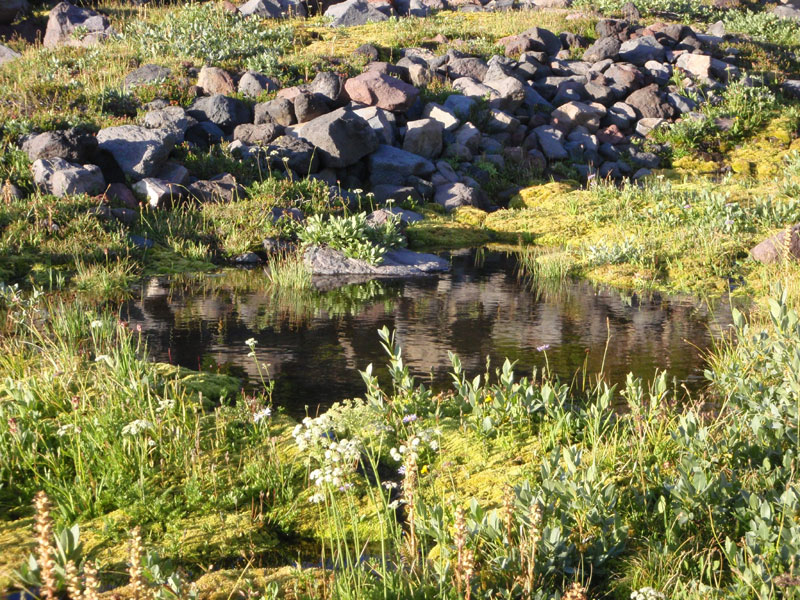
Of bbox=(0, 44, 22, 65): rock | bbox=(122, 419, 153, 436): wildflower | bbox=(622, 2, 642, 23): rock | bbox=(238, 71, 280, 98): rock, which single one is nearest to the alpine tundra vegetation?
bbox=(122, 419, 153, 436): wildflower

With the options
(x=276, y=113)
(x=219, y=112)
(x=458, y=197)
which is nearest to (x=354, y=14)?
(x=276, y=113)

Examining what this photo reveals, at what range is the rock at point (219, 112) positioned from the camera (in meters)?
17.1

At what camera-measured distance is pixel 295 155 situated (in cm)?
1562

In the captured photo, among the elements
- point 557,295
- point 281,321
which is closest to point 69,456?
point 281,321

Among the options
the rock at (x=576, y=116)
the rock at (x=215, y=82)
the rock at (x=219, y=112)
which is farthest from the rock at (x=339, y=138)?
the rock at (x=576, y=116)

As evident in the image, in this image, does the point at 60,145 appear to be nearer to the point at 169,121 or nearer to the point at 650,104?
the point at 169,121

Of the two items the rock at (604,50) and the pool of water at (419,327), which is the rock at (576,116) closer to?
the rock at (604,50)

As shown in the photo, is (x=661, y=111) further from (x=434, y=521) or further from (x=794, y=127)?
(x=434, y=521)

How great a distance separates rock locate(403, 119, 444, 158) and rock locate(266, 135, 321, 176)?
8.56ft

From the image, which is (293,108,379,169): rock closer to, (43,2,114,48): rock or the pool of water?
the pool of water

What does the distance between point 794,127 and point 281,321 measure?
18.5 metres

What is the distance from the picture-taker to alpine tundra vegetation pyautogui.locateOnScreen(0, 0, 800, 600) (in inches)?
151

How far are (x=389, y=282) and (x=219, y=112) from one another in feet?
25.3

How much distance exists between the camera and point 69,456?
518 centimetres
